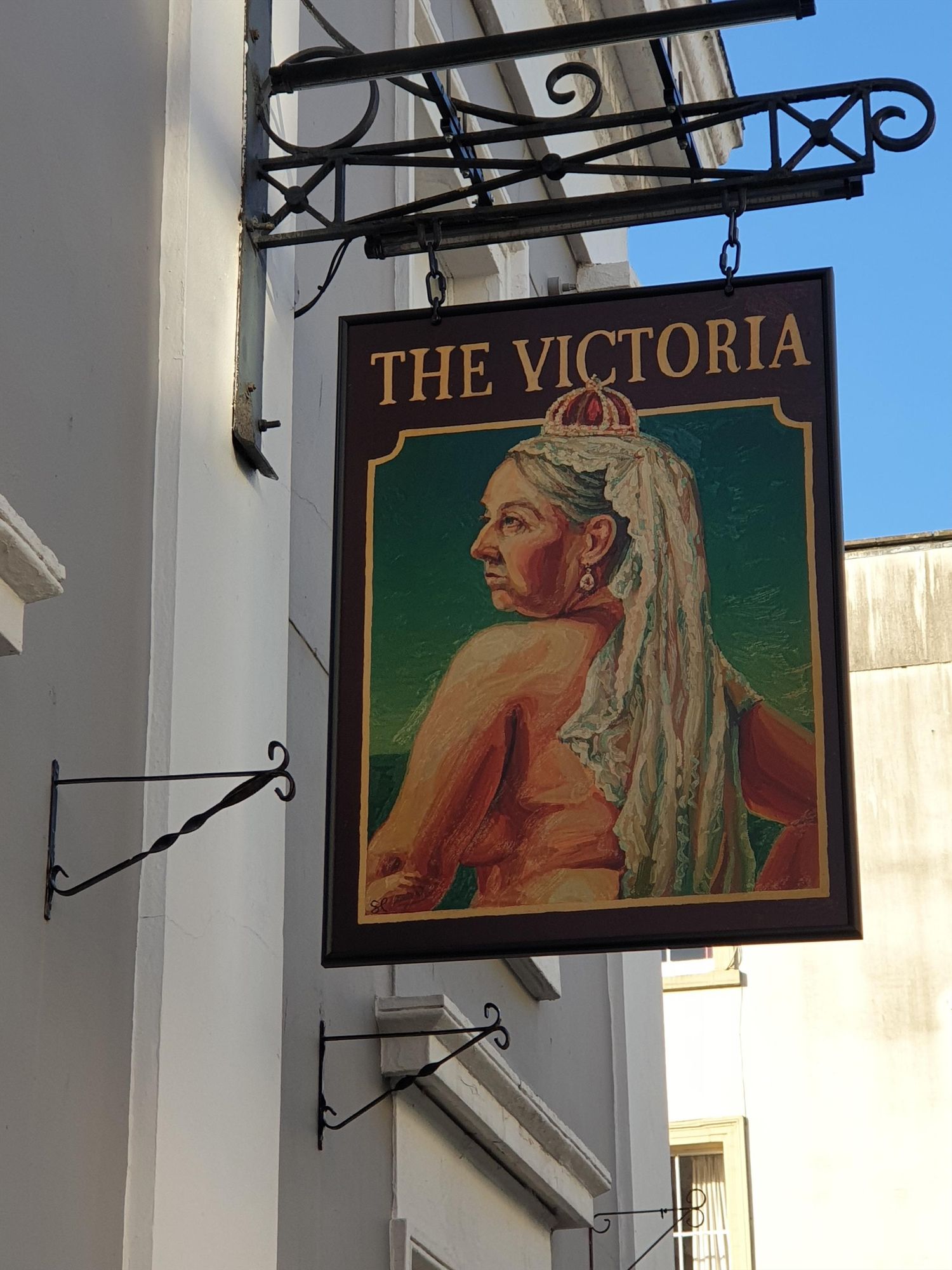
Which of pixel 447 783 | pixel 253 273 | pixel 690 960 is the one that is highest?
pixel 690 960

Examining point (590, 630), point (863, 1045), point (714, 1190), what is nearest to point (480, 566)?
point (590, 630)

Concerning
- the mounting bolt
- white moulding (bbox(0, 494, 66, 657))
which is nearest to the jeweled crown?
the mounting bolt

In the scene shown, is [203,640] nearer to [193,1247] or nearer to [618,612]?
[618,612]

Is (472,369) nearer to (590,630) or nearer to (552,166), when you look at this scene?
(552,166)

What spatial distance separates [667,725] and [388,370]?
1.27 m

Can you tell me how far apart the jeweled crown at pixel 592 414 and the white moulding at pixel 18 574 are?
1.88 metres

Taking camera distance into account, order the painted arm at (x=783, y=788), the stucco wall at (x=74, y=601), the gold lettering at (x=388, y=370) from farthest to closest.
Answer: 1. the gold lettering at (x=388, y=370)
2. the painted arm at (x=783, y=788)
3. the stucco wall at (x=74, y=601)

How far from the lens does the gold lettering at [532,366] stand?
568cm

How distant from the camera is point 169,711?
5.15 meters

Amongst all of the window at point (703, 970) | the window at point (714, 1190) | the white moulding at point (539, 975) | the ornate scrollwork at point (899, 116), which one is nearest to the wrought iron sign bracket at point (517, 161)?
the ornate scrollwork at point (899, 116)

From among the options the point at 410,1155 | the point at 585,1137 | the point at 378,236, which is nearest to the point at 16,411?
the point at 378,236

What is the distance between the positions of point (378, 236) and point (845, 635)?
74.2 inches

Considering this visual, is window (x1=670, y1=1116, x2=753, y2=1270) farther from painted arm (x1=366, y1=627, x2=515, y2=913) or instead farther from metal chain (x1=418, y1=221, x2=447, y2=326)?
painted arm (x1=366, y1=627, x2=515, y2=913)

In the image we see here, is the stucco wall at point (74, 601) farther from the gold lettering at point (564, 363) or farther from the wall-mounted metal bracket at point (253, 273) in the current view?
the gold lettering at point (564, 363)
